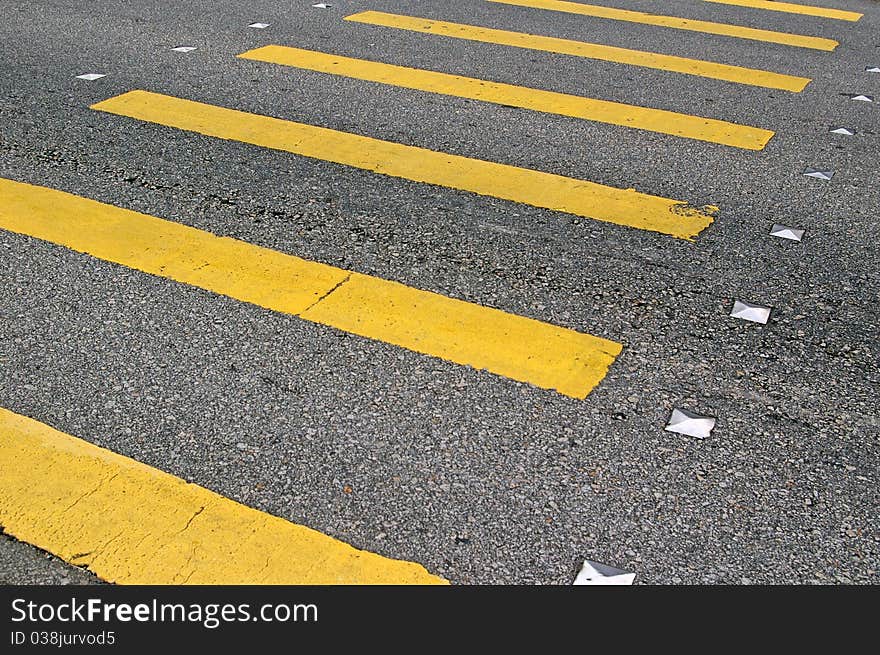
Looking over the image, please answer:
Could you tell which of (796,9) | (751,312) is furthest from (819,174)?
(796,9)

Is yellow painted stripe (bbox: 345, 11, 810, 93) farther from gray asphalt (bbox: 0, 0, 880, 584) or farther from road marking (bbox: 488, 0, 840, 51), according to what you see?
road marking (bbox: 488, 0, 840, 51)

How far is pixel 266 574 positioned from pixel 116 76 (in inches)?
202

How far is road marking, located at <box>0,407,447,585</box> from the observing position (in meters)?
2.88

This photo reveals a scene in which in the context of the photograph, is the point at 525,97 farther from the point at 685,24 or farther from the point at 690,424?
the point at 690,424

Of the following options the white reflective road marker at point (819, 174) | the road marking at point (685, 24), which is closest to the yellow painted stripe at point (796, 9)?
the road marking at point (685, 24)

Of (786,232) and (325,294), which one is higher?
(325,294)

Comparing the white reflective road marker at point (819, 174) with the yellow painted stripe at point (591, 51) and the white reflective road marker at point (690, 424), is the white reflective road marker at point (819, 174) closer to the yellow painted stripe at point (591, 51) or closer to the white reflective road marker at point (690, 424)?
the yellow painted stripe at point (591, 51)

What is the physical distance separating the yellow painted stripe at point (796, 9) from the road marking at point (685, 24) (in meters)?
0.93

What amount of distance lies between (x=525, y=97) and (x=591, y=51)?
1468 mm

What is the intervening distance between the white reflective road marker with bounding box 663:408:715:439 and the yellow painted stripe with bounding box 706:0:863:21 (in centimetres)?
722

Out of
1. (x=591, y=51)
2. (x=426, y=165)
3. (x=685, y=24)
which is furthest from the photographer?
(x=685, y=24)

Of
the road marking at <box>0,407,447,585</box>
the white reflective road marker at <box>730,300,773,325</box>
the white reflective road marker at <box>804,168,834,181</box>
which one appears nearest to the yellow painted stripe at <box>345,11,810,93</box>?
the white reflective road marker at <box>804,168,834,181</box>

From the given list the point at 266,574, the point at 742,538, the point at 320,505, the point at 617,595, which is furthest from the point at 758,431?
the point at 266,574

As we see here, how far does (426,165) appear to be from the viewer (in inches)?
226
